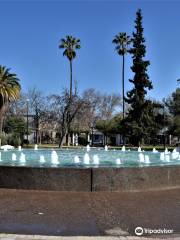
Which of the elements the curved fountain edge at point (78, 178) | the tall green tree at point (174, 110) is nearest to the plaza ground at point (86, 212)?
the curved fountain edge at point (78, 178)

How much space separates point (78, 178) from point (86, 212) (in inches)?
116

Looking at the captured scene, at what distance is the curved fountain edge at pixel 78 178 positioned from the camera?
1216 cm

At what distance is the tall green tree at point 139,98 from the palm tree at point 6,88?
14.5 meters

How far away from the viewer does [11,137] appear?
53031mm

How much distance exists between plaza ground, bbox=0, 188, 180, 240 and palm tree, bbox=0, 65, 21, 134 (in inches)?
1655

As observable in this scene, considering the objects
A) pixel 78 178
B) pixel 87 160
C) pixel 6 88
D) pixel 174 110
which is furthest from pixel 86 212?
pixel 174 110

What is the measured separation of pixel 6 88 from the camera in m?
53.5

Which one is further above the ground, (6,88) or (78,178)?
(6,88)

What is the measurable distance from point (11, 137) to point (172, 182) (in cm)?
4147

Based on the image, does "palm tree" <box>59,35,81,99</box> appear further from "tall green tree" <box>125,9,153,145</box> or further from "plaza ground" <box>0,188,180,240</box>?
"plaza ground" <box>0,188,180,240</box>

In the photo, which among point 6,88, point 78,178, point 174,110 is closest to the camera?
point 78,178

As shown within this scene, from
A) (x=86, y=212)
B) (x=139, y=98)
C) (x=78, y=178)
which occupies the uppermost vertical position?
(x=139, y=98)

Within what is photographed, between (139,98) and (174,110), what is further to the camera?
(174,110)

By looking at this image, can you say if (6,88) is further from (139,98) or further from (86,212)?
(86,212)
